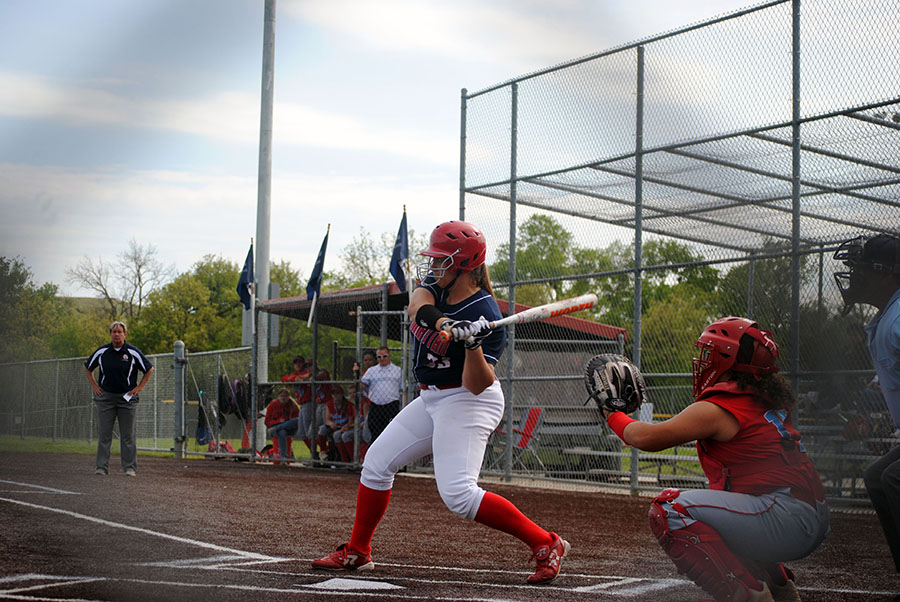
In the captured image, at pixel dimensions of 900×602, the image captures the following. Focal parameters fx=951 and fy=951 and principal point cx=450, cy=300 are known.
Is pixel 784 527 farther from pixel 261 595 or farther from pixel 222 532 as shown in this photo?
pixel 222 532

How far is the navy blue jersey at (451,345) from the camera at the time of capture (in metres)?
4.71

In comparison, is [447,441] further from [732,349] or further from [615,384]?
[732,349]

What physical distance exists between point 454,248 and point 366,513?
58.2 inches

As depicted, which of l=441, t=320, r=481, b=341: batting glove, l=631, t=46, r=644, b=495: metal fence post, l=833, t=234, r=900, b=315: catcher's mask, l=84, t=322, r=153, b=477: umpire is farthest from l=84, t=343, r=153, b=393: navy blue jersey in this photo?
l=833, t=234, r=900, b=315: catcher's mask

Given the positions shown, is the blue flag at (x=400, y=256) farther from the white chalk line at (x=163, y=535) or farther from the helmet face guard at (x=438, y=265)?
the helmet face guard at (x=438, y=265)

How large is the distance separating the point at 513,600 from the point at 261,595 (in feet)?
3.59

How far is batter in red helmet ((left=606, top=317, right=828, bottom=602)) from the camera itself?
3.54 meters

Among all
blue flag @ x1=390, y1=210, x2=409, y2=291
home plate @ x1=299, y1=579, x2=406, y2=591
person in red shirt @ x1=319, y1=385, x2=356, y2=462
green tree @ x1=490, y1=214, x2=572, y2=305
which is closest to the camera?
home plate @ x1=299, y1=579, x2=406, y2=591

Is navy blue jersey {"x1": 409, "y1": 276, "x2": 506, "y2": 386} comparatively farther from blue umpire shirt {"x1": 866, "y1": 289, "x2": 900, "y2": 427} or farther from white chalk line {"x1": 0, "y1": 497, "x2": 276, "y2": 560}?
blue umpire shirt {"x1": 866, "y1": 289, "x2": 900, "y2": 427}

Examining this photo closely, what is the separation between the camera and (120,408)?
39.7 feet

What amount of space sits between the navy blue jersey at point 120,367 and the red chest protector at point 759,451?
9.39 meters

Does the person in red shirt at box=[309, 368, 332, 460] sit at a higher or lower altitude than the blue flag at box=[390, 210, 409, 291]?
lower

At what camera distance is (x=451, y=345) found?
15.4 feet

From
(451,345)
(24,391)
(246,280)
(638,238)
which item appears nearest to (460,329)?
(451,345)
